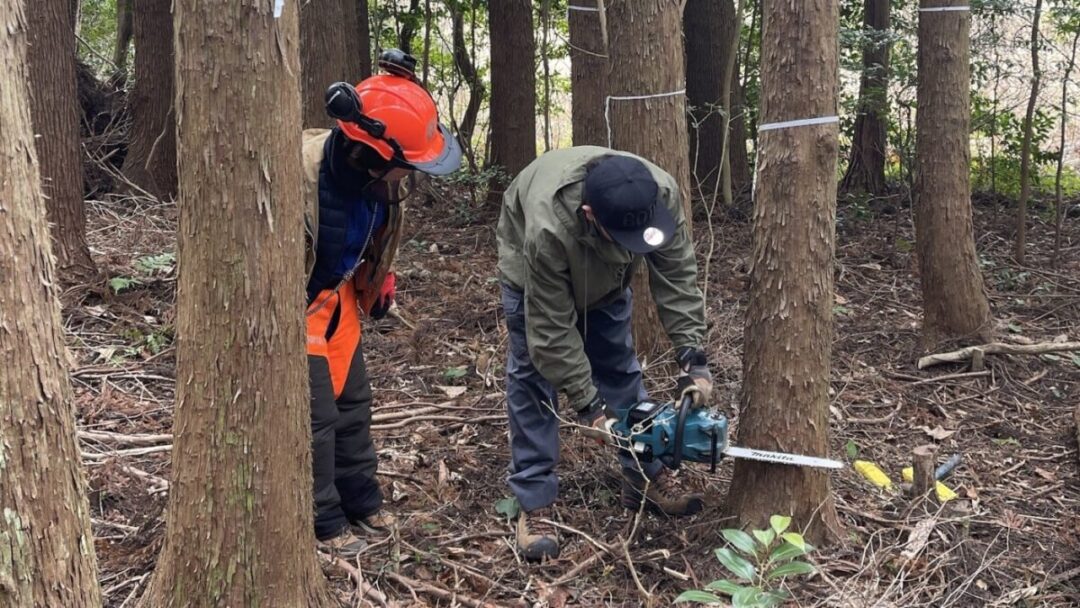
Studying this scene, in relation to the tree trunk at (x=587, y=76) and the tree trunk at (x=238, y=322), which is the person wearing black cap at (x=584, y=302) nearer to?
the tree trunk at (x=238, y=322)

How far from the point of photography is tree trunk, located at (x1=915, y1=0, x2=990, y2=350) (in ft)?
19.1

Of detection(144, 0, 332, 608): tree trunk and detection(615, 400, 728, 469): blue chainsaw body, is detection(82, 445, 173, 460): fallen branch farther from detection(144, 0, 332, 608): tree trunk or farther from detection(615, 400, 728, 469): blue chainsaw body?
detection(615, 400, 728, 469): blue chainsaw body

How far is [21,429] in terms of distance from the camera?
1969mm

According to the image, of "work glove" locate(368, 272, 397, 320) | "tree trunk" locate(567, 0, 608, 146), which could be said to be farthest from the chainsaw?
"tree trunk" locate(567, 0, 608, 146)

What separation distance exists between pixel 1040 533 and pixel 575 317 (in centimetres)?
213

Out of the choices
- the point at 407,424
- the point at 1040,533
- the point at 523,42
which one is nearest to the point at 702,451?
the point at 1040,533

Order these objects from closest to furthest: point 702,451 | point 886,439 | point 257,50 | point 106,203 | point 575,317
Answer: point 257,50
point 702,451
point 575,317
point 886,439
point 106,203

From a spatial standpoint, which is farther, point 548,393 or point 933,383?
point 933,383

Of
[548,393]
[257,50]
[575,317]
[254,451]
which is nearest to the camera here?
[257,50]

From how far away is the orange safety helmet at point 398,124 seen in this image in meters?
3.33

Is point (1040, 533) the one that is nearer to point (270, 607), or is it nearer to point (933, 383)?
point (933, 383)

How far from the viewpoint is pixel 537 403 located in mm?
3908

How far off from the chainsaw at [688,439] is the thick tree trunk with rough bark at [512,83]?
245 inches

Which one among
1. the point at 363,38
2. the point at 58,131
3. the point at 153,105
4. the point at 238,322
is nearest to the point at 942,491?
the point at 238,322
